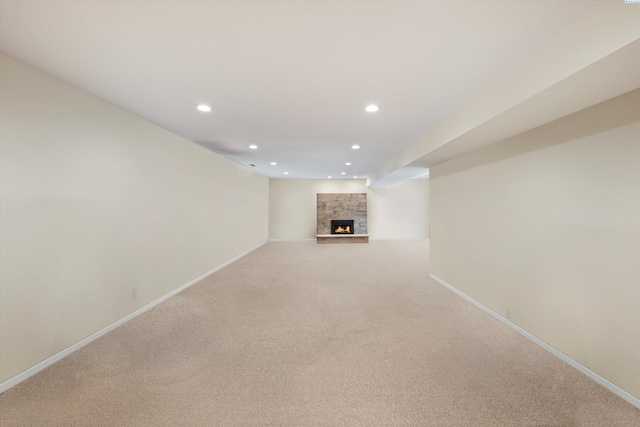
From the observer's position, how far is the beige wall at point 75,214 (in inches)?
72.1

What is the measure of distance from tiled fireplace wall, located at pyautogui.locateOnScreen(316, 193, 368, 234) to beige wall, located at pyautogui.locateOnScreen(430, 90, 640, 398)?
20.5 ft

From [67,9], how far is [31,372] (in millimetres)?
2605

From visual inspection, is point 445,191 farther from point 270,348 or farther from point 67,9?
point 67,9

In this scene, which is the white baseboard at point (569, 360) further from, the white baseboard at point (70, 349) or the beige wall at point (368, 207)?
the beige wall at point (368, 207)

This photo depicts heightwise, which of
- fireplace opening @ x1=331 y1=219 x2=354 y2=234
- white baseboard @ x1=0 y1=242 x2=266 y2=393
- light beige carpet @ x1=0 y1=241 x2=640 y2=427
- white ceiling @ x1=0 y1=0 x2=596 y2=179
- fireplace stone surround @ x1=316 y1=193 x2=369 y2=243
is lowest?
light beige carpet @ x1=0 y1=241 x2=640 y2=427

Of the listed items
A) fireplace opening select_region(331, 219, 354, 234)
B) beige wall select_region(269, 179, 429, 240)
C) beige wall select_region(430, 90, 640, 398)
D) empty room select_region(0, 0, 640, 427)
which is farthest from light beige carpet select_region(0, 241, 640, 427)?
beige wall select_region(269, 179, 429, 240)

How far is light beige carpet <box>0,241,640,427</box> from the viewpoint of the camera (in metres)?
1.54

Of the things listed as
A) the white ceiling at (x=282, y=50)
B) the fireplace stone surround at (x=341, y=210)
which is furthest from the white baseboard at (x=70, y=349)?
the fireplace stone surround at (x=341, y=210)

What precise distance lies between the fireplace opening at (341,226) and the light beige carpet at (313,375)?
617cm

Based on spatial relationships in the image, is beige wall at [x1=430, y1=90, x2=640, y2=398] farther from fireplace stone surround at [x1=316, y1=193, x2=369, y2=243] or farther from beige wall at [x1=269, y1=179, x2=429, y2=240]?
beige wall at [x1=269, y1=179, x2=429, y2=240]

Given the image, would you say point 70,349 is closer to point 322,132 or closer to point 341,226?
point 322,132

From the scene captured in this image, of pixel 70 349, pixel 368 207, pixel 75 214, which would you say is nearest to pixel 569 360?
pixel 70 349

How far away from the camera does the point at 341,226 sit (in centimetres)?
962

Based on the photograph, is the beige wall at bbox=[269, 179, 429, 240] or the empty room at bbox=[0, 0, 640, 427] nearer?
the empty room at bbox=[0, 0, 640, 427]
